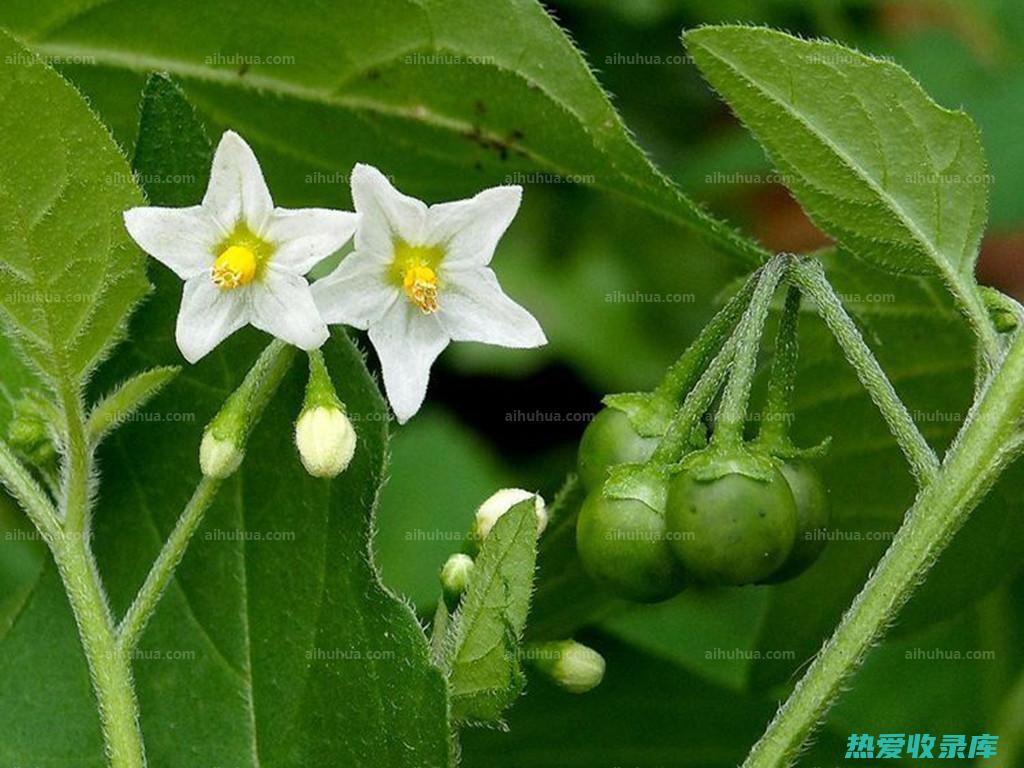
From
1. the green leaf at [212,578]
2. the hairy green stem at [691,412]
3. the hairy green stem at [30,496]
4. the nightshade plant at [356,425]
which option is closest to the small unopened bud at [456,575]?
the nightshade plant at [356,425]

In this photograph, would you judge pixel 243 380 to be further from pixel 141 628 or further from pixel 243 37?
pixel 243 37

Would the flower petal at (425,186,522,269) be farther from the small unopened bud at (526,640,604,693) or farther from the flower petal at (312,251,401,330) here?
the small unopened bud at (526,640,604,693)

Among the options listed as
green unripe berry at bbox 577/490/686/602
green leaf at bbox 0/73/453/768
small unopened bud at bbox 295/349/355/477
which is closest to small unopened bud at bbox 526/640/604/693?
green unripe berry at bbox 577/490/686/602

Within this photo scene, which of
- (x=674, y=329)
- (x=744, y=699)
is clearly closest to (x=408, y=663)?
(x=744, y=699)

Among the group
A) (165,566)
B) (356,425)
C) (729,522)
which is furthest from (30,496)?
(729,522)

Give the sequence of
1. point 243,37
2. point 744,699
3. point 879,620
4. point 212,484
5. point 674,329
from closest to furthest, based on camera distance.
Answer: point 879,620 < point 212,484 < point 243,37 < point 744,699 < point 674,329

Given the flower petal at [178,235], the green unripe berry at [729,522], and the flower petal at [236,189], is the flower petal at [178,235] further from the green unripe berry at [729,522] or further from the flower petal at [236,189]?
the green unripe berry at [729,522]
